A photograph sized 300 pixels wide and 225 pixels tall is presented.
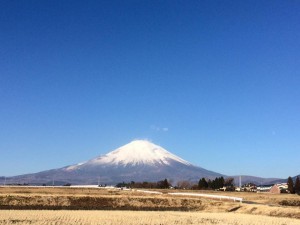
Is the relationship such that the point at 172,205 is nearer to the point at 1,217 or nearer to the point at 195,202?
the point at 195,202

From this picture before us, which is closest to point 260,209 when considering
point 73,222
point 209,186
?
point 73,222

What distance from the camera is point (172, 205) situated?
64.8 meters

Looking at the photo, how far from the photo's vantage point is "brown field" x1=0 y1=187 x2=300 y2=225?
1667 inches

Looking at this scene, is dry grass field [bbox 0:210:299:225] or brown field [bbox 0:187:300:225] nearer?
dry grass field [bbox 0:210:299:225]

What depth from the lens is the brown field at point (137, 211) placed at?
42344mm

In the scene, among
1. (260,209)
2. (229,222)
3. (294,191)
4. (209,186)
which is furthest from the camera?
(209,186)

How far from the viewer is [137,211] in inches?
2140

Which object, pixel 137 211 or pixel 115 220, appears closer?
pixel 115 220

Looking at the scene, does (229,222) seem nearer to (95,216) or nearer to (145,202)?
(95,216)

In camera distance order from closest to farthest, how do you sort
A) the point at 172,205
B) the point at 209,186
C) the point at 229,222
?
the point at 229,222, the point at 172,205, the point at 209,186

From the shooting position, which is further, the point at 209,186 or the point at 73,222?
the point at 209,186

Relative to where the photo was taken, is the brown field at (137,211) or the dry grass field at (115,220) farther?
the brown field at (137,211)

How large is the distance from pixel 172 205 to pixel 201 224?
2406cm

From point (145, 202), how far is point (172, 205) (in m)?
4.21
